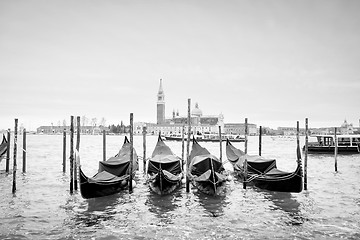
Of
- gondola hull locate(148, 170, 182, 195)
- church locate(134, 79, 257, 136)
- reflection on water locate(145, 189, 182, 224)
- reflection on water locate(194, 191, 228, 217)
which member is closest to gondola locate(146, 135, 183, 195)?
gondola hull locate(148, 170, 182, 195)

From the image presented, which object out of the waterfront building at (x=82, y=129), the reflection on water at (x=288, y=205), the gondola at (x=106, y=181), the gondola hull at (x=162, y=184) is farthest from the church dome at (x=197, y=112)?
the gondola hull at (x=162, y=184)

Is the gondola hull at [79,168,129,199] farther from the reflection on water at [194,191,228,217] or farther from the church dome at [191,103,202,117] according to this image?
the church dome at [191,103,202,117]

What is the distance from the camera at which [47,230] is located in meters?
6.55

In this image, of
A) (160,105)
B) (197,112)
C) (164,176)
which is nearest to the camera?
(164,176)

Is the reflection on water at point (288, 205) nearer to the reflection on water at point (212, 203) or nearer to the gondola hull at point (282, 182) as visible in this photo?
the gondola hull at point (282, 182)

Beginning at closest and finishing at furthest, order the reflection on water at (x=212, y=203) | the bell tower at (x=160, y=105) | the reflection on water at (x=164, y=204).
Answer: the reflection on water at (x=164, y=204) < the reflection on water at (x=212, y=203) < the bell tower at (x=160, y=105)

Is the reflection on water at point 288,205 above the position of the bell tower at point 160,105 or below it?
below

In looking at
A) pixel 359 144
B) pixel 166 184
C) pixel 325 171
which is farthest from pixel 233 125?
pixel 166 184

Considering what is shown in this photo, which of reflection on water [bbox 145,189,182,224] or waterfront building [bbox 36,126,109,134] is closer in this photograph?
reflection on water [bbox 145,189,182,224]

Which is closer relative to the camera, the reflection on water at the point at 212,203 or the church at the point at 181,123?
the reflection on water at the point at 212,203

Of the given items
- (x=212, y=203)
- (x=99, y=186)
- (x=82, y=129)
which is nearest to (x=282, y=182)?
(x=212, y=203)

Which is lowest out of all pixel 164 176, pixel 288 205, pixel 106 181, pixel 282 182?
pixel 288 205

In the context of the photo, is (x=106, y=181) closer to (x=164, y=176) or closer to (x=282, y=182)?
(x=164, y=176)

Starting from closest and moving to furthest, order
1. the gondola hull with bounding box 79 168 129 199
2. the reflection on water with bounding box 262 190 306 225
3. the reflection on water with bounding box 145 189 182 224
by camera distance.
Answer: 1. the reflection on water with bounding box 262 190 306 225
2. the reflection on water with bounding box 145 189 182 224
3. the gondola hull with bounding box 79 168 129 199
